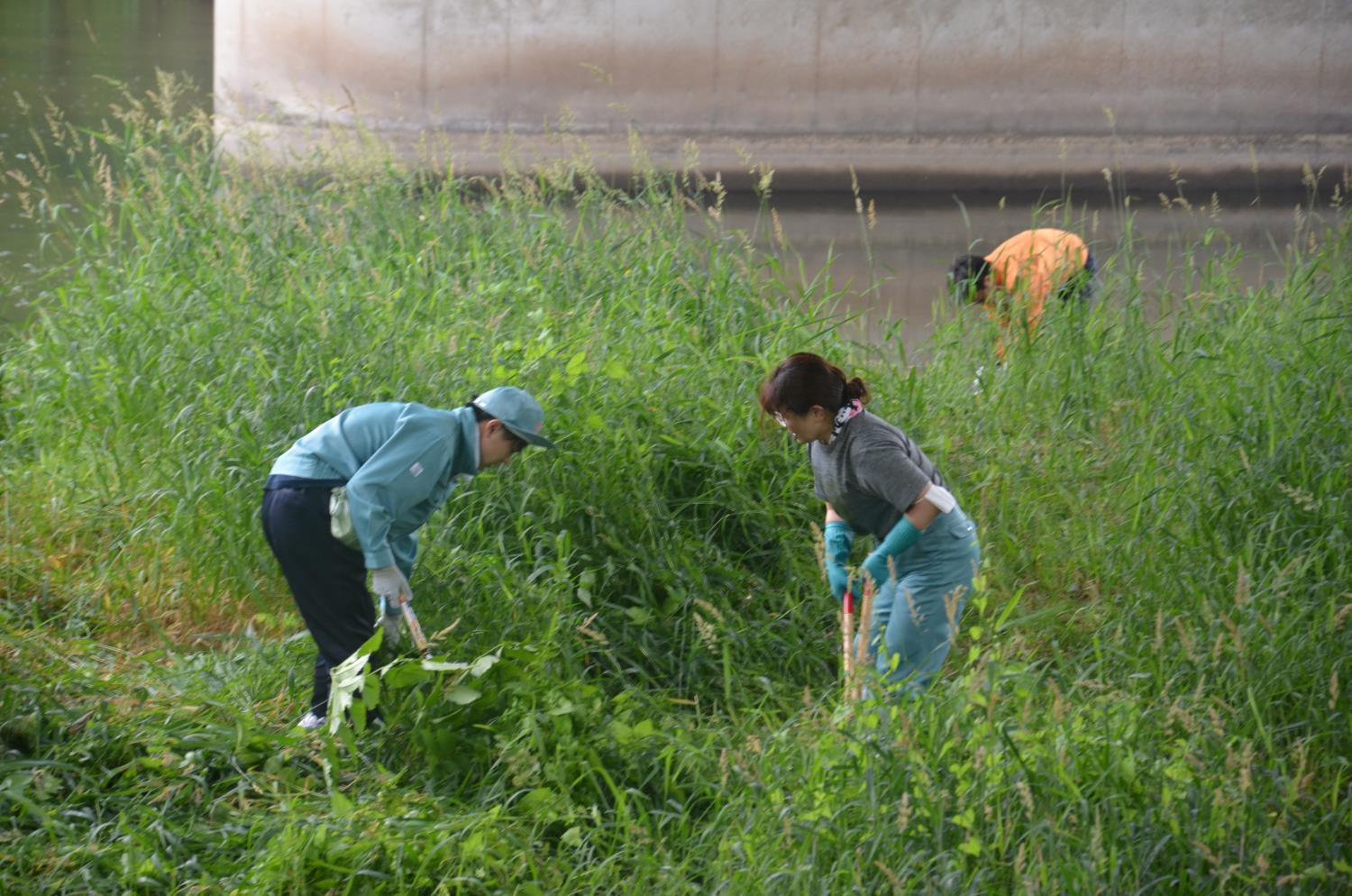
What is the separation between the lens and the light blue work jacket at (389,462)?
12.6 feet

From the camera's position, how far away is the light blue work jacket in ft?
12.6

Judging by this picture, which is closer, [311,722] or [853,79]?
[311,722]

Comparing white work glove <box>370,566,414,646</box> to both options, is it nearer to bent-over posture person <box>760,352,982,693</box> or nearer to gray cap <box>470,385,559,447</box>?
gray cap <box>470,385,559,447</box>

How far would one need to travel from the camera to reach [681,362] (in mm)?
5621

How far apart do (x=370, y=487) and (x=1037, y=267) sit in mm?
3781

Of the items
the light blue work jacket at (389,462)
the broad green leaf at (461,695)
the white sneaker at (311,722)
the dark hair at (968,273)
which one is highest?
the dark hair at (968,273)

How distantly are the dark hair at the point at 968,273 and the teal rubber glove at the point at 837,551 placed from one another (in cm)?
233

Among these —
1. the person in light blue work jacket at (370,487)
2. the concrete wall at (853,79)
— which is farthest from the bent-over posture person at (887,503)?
the concrete wall at (853,79)

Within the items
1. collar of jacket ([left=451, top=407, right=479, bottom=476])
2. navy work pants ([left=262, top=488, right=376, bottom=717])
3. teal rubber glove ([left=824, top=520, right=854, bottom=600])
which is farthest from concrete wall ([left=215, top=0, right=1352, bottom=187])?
navy work pants ([left=262, top=488, right=376, bottom=717])

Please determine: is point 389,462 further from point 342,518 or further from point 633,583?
point 633,583

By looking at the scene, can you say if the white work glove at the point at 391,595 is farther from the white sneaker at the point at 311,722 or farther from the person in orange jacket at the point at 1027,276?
the person in orange jacket at the point at 1027,276

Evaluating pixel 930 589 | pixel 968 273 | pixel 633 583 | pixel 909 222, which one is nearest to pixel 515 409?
pixel 633 583

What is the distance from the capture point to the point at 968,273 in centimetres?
647

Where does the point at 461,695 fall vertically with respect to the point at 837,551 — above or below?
below
